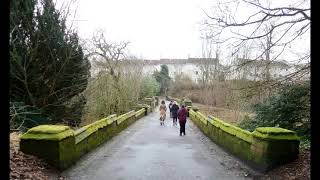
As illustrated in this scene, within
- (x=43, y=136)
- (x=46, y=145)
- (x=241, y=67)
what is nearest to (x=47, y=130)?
(x=43, y=136)

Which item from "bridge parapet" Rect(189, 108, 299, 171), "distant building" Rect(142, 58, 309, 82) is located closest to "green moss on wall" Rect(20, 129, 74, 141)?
"bridge parapet" Rect(189, 108, 299, 171)

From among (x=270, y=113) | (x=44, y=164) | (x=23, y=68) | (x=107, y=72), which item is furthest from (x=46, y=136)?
(x=107, y=72)

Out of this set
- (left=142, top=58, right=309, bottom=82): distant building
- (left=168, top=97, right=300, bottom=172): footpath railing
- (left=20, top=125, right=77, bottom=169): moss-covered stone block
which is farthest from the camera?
(left=142, top=58, right=309, bottom=82): distant building

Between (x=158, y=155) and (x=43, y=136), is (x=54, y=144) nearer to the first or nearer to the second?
(x=43, y=136)

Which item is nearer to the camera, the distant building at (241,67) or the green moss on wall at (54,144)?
the green moss on wall at (54,144)

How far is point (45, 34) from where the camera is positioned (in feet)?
55.1

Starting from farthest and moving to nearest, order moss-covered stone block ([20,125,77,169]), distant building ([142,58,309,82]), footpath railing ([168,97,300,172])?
distant building ([142,58,309,82]) < footpath railing ([168,97,300,172]) < moss-covered stone block ([20,125,77,169])

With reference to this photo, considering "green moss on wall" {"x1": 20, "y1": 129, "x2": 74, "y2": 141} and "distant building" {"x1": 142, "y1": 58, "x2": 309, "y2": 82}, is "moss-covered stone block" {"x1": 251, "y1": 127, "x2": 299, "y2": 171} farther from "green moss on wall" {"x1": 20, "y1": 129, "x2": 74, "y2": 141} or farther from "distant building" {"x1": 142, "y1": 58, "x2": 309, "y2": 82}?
"green moss on wall" {"x1": 20, "y1": 129, "x2": 74, "y2": 141}

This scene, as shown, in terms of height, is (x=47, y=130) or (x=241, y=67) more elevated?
(x=241, y=67)

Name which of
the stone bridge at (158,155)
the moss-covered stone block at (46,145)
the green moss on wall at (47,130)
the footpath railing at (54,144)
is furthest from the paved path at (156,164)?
the green moss on wall at (47,130)

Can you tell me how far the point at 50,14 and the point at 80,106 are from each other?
172 inches

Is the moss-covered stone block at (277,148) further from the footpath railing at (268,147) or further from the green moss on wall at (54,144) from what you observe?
the green moss on wall at (54,144)

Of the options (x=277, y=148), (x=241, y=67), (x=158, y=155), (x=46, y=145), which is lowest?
(x=158, y=155)
